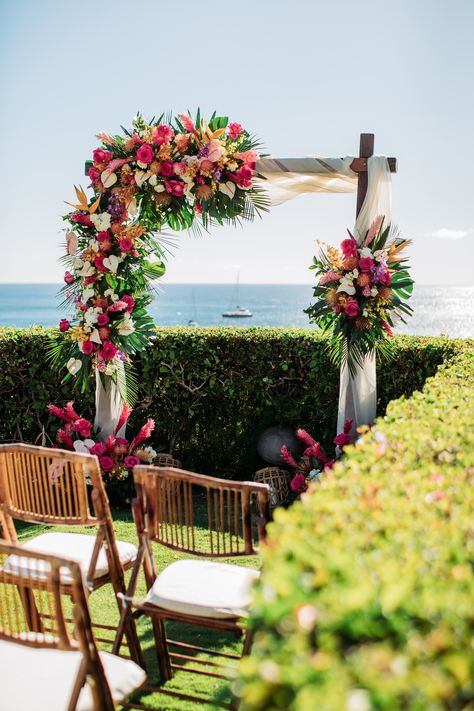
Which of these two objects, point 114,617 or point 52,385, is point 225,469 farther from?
point 114,617

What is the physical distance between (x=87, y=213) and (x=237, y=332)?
1.70 meters

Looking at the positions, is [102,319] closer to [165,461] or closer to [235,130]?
[165,461]

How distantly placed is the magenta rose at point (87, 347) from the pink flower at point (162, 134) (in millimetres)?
1604

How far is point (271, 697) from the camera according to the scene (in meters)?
1.09

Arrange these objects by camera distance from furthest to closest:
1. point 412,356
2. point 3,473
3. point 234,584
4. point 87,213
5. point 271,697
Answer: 1. point 412,356
2. point 87,213
3. point 3,473
4. point 234,584
5. point 271,697

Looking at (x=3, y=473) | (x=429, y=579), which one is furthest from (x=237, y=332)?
(x=429, y=579)

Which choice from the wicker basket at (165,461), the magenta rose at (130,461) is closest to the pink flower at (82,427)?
the magenta rose at (130,461)

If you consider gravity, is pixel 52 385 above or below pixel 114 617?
above

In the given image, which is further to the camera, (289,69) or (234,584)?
(289,69)

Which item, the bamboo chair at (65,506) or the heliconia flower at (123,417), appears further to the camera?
the heliconia flower at (123,417)

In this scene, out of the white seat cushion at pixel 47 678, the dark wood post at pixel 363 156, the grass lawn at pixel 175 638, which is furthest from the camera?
the dark wood post at pixel 363 156

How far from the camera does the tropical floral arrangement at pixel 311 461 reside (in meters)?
5.06

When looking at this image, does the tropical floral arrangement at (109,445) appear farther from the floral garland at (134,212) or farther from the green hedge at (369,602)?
the green hedge at (369,602)

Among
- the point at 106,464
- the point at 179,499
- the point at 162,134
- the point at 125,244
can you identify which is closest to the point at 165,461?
the point at 106,464
